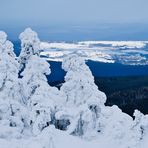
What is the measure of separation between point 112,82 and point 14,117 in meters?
138

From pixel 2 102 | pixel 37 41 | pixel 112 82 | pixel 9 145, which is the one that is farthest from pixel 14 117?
pixel 112 82

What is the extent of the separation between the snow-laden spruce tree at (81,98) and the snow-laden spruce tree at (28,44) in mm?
4795

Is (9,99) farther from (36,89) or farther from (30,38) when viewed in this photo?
(30,38)

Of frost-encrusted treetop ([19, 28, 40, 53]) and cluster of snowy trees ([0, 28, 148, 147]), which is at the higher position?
frost-encrusted treetop ([19, 28, 40, 53])

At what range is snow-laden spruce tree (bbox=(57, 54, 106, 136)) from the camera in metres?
42.3

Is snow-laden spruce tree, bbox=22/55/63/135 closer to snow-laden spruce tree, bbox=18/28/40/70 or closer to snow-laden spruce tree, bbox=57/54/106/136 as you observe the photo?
snow-laden spruce tree, bbox=57/54/106/136

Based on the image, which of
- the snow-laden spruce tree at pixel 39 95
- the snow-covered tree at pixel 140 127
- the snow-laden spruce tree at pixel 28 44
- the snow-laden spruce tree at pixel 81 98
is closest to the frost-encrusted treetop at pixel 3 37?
the snow-laden spruce tree at pixel 28 44

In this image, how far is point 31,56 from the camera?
4716 cm

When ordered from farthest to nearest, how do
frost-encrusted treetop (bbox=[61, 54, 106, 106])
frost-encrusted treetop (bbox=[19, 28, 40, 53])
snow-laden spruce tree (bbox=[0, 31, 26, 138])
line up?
frost-encrusted treetop (bbox=[19, 28, 40, 53]) → snow-laden spruce tree (bbox=[0, 31, 26, 138]) → frost-encrusted treetop (bbox=[61, 54, 106, 106])

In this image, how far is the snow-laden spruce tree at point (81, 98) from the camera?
1666 inches

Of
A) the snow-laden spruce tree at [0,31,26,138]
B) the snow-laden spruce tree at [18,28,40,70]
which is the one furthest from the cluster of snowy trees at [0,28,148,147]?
the snow-laden spruce tree at [18,28,40,70]

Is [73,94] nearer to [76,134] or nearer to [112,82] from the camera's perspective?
[76,134]

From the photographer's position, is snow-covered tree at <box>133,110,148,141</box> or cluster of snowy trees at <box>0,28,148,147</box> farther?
cluster of snowy trees at <box>0,28,148,147</box>

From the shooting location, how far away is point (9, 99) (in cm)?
4384
